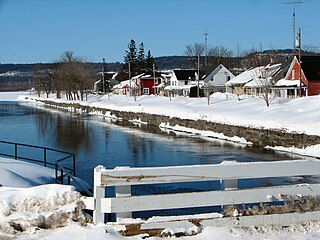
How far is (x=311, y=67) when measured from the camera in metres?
52.6

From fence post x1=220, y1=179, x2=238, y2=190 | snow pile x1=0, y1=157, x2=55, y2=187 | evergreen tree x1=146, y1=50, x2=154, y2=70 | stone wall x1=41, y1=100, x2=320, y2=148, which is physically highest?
evergreen tree x1=146, y1=50, x2=154, y2=70

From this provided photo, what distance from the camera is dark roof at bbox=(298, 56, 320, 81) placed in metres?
51.7

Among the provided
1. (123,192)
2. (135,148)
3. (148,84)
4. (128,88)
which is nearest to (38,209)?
(123,192)

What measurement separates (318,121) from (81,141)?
13.5 metres

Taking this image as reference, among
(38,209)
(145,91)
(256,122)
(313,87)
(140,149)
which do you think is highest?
(145,91)

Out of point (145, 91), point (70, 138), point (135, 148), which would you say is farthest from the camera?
point (145, 91)

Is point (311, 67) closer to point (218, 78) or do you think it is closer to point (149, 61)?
point (218, 78)

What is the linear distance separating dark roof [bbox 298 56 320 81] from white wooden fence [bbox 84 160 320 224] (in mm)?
48655

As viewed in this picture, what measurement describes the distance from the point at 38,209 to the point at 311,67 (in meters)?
51.4

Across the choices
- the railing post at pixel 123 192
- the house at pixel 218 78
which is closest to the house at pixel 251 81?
the house at pixel 218 78

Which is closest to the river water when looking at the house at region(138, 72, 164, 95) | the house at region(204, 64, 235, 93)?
the house at region(204, 64, 235, 93)

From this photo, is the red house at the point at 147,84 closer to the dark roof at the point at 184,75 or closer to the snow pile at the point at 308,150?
the dark roof at the point at 184,75

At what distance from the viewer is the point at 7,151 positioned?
23.1m

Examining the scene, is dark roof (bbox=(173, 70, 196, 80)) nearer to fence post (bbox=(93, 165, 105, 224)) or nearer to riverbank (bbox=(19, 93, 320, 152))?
riverbank (bbox=(19, 93, 320, 152))
